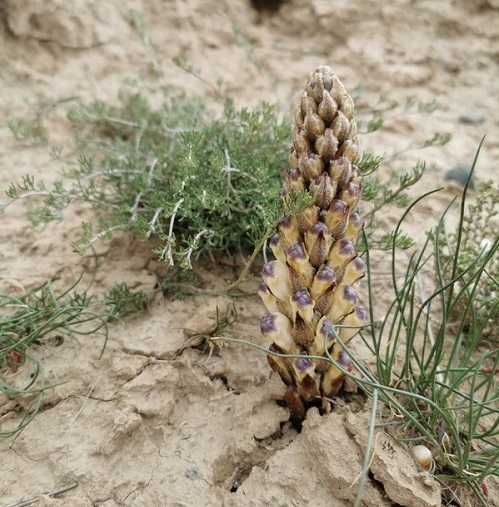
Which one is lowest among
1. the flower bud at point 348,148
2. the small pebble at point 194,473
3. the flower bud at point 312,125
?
the small pebble at point 194,473

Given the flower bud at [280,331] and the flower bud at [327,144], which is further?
the flower bud at [280,331]

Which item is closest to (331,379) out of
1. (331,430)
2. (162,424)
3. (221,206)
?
(331,430)

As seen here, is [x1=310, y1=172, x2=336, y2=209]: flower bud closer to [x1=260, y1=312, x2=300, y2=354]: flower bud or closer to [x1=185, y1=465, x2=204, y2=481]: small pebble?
[x1=260, y1=312, x2=300, y2=354]: flower bud

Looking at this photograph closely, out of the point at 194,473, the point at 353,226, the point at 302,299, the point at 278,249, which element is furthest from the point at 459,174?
the point at 194,473

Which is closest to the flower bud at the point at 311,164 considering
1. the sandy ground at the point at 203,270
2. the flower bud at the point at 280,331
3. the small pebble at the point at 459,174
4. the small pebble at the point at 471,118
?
the flower bud at the point at 280,331

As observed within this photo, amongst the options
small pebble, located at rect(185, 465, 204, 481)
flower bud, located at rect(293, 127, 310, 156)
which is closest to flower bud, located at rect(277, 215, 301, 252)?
flower bud, located at rect(293, 127, 310, 156)

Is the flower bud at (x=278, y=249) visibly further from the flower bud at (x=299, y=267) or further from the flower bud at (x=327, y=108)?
the flower bud at (x=327, y=108)
